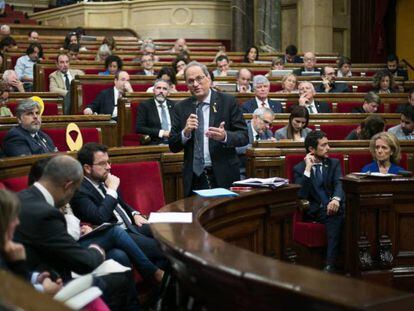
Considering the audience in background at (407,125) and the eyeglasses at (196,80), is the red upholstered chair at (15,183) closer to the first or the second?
the eyeglasses at (196,80)

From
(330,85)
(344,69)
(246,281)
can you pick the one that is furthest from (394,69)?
(246,281)

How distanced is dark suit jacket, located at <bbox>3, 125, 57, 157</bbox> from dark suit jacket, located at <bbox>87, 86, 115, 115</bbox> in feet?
8.12

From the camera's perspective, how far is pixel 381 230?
5082 millimetres

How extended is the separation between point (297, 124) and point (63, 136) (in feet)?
5.78

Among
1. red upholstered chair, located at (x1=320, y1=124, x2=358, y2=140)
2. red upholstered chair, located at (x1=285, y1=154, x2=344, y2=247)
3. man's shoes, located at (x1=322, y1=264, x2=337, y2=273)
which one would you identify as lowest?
man's shoes, located at (x1=322, y1=264, x2=337, y2=273)

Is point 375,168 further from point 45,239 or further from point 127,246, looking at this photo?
point 45,239

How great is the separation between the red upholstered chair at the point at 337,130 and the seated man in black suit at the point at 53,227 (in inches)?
156

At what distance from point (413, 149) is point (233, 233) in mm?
2525

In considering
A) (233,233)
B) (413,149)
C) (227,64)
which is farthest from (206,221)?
(227,64)

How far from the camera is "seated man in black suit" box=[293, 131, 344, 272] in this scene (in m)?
5.30

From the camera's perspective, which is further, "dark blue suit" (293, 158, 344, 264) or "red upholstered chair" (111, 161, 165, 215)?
"dark blue suit" (293, 158, 344, 264)

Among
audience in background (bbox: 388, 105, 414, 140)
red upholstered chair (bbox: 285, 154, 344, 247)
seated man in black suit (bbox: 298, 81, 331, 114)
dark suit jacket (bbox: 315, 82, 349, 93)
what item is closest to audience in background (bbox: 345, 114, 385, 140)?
audience in background (bbox: 388, 105, 414, 140)

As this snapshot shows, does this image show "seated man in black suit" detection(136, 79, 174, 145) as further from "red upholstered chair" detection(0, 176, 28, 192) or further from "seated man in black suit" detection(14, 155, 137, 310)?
"seated man in black suit" detection(14, 155, 137, 310)

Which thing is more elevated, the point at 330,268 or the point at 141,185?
the point at 141,185
